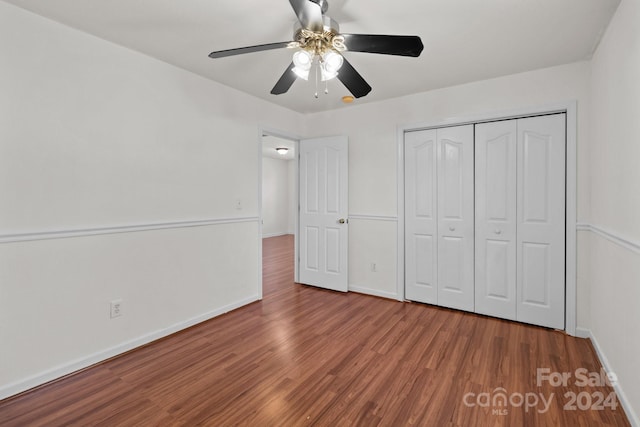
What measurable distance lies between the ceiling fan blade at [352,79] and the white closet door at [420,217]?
150 cm

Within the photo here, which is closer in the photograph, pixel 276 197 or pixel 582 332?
pixel 582 332

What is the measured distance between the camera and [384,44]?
5.78ft

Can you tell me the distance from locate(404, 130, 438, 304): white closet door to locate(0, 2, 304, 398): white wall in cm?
201

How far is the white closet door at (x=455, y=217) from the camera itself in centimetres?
331

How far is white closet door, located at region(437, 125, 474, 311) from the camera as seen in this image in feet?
10.9

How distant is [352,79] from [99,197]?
81.2 inches

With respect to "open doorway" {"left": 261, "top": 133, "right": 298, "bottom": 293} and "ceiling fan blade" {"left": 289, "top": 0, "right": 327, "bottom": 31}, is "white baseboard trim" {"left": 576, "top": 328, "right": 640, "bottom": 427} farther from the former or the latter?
"open doorway" {"left": 261, "top": 133, "right": 298, "bottom": 293}

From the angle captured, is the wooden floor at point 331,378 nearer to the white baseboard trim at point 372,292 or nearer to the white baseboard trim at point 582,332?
the white baseboard trim at point 582,332

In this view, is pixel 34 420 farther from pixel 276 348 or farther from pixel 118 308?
pixel 276 348

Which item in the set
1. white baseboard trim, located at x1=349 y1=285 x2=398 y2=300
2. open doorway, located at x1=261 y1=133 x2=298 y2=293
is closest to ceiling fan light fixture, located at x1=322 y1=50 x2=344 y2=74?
white baseboard trim, located at x1=349 y1=285 x2=398 y2=300

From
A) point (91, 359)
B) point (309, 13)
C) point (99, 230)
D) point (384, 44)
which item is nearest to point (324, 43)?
point (309, 13)

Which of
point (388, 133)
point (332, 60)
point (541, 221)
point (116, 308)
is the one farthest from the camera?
point (388, 133)

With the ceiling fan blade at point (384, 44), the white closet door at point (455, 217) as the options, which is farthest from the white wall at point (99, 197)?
the white closet door at point (455, 217)

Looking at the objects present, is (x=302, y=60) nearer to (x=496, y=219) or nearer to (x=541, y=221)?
(x=496, y=219)
